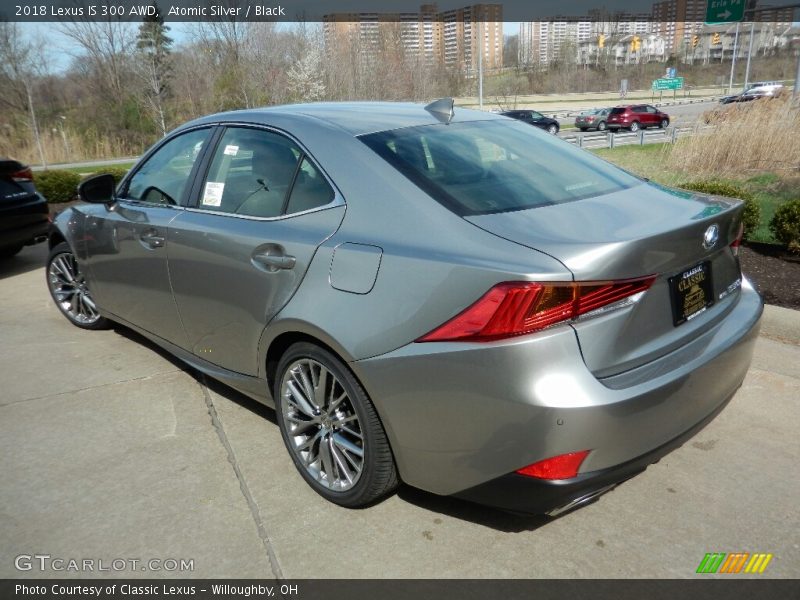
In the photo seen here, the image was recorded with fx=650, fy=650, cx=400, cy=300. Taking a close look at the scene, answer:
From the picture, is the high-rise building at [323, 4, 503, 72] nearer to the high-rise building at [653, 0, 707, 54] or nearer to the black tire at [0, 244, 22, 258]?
the high-rise building at [653, 0, 707, 54]

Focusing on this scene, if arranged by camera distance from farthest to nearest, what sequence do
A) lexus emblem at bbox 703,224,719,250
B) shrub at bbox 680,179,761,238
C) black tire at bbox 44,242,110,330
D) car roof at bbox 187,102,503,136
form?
shrub at bbox 680,179,761,238 → black tire at bbox 44,242,110,330 → car roof at bbox 187,102,503,136 → lexus emblem at bbox 703,224,719,250

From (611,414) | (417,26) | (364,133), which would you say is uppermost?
(417,26)

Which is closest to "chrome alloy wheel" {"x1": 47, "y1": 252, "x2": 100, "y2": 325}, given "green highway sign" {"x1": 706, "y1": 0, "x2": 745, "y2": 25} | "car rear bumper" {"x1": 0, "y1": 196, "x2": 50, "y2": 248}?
"car rear bumper" {"x1": 0, "y1": 196, "x2": 50, "y2": 248}

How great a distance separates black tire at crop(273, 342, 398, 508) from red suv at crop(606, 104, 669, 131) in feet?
117

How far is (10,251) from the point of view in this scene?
7652 millimetres

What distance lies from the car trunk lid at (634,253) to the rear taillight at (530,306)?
4cm

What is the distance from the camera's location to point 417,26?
4534cm

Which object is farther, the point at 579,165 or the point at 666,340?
the point at 579,165

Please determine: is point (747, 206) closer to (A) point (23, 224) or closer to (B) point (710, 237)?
(B) point (710, 237)

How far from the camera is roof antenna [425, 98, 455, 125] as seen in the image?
3.19 meters

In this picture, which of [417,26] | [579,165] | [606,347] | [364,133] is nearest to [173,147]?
[364,133]

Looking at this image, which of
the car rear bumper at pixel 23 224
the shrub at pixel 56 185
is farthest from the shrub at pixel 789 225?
the shrub at pixel 56 185
